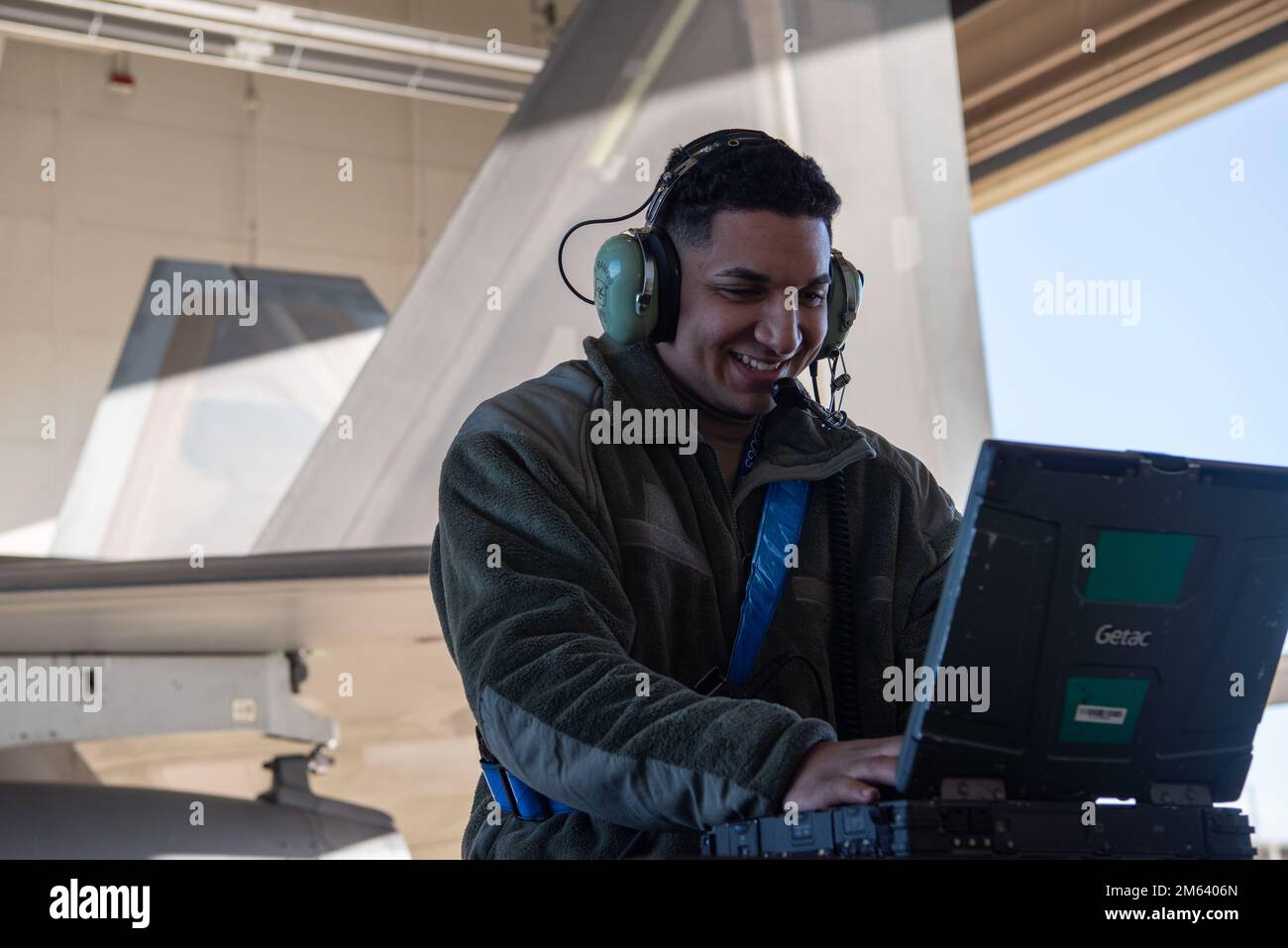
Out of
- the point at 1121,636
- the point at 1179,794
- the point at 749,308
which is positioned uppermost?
the point at 749,308

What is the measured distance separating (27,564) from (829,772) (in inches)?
137

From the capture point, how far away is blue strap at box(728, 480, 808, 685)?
156 cm

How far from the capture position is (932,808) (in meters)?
1.01

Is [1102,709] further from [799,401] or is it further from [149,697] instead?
[149,697]

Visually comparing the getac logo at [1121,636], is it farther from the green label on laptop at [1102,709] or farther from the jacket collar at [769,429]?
the jacket collar at [769,429]

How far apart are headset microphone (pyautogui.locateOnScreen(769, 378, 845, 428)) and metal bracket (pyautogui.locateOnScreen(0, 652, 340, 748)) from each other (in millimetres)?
2875

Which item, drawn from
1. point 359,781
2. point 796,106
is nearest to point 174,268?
Answer: point 359,781

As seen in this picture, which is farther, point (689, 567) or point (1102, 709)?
point (689, 567)

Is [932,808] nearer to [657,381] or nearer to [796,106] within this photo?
[657,381]

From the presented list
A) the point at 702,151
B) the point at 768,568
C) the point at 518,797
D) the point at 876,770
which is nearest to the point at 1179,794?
the point at 876,770

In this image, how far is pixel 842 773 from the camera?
43.7 inches

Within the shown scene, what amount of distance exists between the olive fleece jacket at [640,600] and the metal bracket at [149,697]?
2.81 m

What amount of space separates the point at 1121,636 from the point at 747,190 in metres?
0.76

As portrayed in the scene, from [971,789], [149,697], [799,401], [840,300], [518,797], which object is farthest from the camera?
[149,697]
